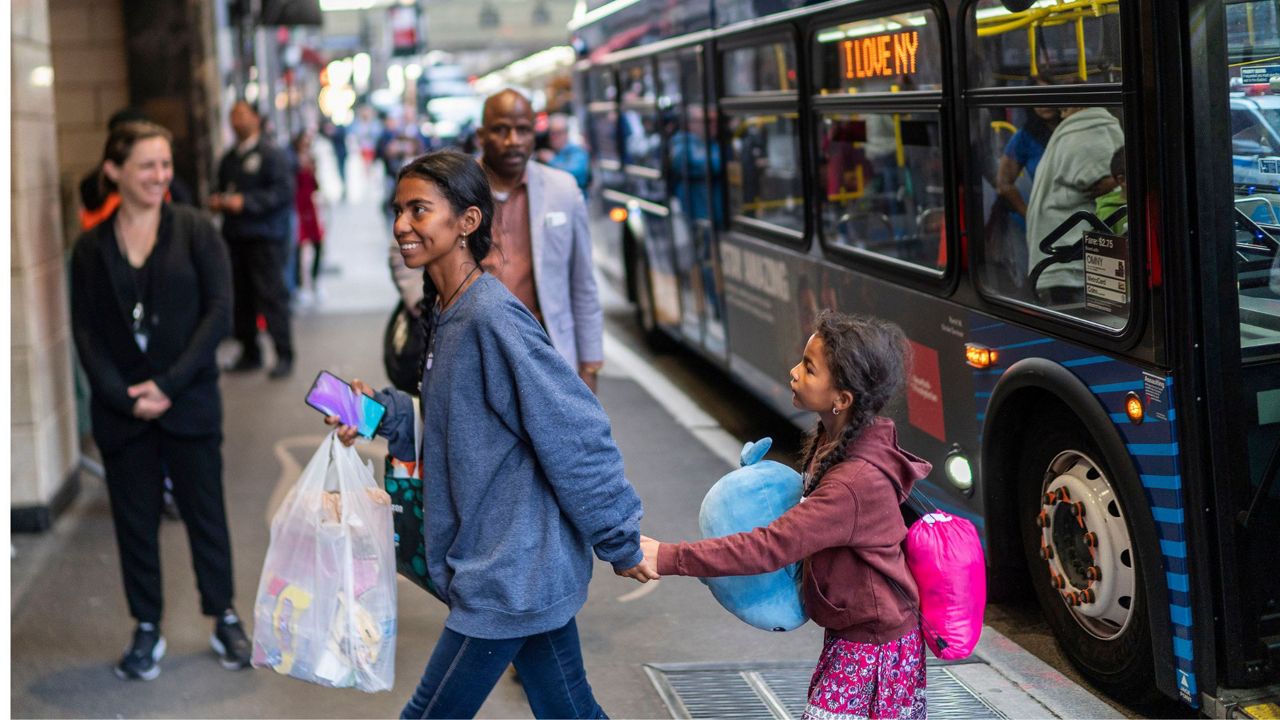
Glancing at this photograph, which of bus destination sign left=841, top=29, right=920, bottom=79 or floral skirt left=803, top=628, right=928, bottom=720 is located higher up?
bus destination sign left=841, top=29, right=920, bottom=79

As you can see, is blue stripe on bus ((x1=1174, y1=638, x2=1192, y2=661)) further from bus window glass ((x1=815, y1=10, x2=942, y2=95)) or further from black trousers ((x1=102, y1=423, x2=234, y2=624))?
black trousers ((x1=102, y1=423, x2=234, y2=624))

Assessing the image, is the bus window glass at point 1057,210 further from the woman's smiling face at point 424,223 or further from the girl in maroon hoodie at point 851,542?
the woman's smiling face at point 424,223

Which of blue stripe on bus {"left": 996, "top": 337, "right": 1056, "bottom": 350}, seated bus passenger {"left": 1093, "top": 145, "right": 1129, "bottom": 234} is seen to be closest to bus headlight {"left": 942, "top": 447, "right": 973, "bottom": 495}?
blue stripe on bus {"left": 996, "top": 337, "right": 1056, "bottom": 350}

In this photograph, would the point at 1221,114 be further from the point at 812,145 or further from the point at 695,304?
the point at 695,304

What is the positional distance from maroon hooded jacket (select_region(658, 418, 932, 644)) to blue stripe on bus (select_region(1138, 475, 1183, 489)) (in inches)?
50.7

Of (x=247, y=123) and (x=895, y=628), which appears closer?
(x=895, y=628)

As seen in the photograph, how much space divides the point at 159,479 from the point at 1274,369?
11.4 ft

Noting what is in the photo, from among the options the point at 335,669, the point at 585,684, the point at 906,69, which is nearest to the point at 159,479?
the point at 335,669

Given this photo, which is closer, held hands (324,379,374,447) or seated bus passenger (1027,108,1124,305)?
held hands (324,379,374,447)

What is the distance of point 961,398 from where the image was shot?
5.25m

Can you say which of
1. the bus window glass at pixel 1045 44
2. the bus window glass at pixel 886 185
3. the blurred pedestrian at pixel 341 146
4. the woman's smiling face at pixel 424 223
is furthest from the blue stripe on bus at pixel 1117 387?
the blurred pedestrian at pixel 341 146

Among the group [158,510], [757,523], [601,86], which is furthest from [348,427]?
[601,86]

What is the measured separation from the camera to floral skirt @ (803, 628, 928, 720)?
3020 mm

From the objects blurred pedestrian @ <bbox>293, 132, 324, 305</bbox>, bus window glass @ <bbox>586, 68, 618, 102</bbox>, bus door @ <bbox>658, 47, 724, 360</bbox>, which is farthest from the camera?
blurred pedestrian @ <bbox>293, 132, 324, 305</bbox>
